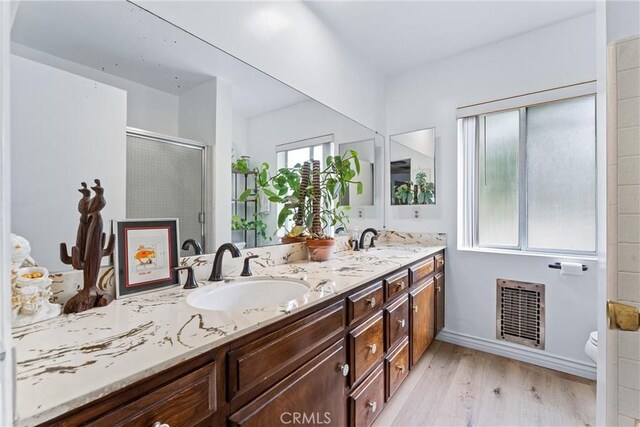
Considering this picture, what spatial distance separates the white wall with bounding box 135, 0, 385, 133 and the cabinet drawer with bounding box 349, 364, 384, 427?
176cm

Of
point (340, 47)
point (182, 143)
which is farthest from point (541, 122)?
point (182, 143)

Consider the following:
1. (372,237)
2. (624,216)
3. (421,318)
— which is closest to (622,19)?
(624,216)

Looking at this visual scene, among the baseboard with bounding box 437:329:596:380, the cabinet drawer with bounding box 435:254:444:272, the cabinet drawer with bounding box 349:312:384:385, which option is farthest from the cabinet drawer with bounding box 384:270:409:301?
the baseboard with bounding box 437:329:596:380

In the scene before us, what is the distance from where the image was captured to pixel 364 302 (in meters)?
1.37

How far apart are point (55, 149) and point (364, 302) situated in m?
1.31

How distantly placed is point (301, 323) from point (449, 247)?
2.02m

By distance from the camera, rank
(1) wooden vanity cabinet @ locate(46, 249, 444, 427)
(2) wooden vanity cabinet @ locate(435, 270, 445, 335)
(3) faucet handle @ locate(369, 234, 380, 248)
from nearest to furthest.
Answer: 1. (1) wooden vanity cabinet @ locate(46, 249, 444, 427)
2. (2) wooden vanity cabinet @ locate(435, 270, 445, 335)
3. (3) faucet handle @ locate(369, 234, 380, 248)

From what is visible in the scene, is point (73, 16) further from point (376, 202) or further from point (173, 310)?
point (376, 202)

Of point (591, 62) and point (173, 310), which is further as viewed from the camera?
point (591, 62)

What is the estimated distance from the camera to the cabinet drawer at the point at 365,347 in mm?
1294

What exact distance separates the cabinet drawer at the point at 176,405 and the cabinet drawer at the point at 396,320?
1092mm

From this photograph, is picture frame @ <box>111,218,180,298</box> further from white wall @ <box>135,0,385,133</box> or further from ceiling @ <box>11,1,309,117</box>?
Result: white wall @ <box>135,0,385,133</box>

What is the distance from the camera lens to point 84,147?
0.96 meters

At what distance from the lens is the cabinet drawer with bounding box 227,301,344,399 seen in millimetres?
767
